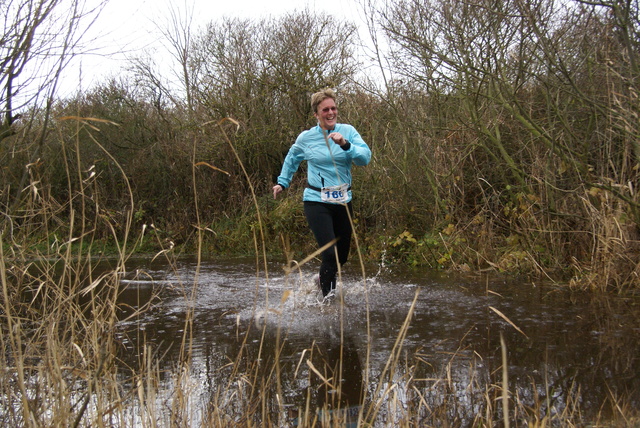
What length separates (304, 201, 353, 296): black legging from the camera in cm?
598

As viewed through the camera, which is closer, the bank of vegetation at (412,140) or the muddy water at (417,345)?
the muddy water at (417,345)

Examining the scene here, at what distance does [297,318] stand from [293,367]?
1.68 metres

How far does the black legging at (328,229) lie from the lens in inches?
235

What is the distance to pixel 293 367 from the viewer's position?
167 inches

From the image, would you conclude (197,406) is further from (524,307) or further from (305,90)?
(305,90)

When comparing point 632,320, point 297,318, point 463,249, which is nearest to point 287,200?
point 463,249

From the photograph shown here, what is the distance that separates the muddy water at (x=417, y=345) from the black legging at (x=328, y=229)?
0.33 m

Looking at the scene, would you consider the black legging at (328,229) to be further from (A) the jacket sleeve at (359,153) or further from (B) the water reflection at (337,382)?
(B) the water reflection at (337,382)

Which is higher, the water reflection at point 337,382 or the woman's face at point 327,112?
the woman's face at point 327,112

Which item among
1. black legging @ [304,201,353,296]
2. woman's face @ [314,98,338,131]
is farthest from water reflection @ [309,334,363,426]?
woman's face @ [314,98,338,131]

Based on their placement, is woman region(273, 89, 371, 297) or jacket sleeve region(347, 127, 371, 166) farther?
woman region(273, 89, 371, 297)

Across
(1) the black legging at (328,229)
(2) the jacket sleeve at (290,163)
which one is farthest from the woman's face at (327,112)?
(1) the black legging at (328,229)

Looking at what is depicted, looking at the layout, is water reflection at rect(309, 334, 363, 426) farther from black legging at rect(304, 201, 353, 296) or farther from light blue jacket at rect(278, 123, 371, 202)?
light blue jacket at rect(278, 123, 371, 202)

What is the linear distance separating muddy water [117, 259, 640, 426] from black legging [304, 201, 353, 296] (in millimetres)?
326
